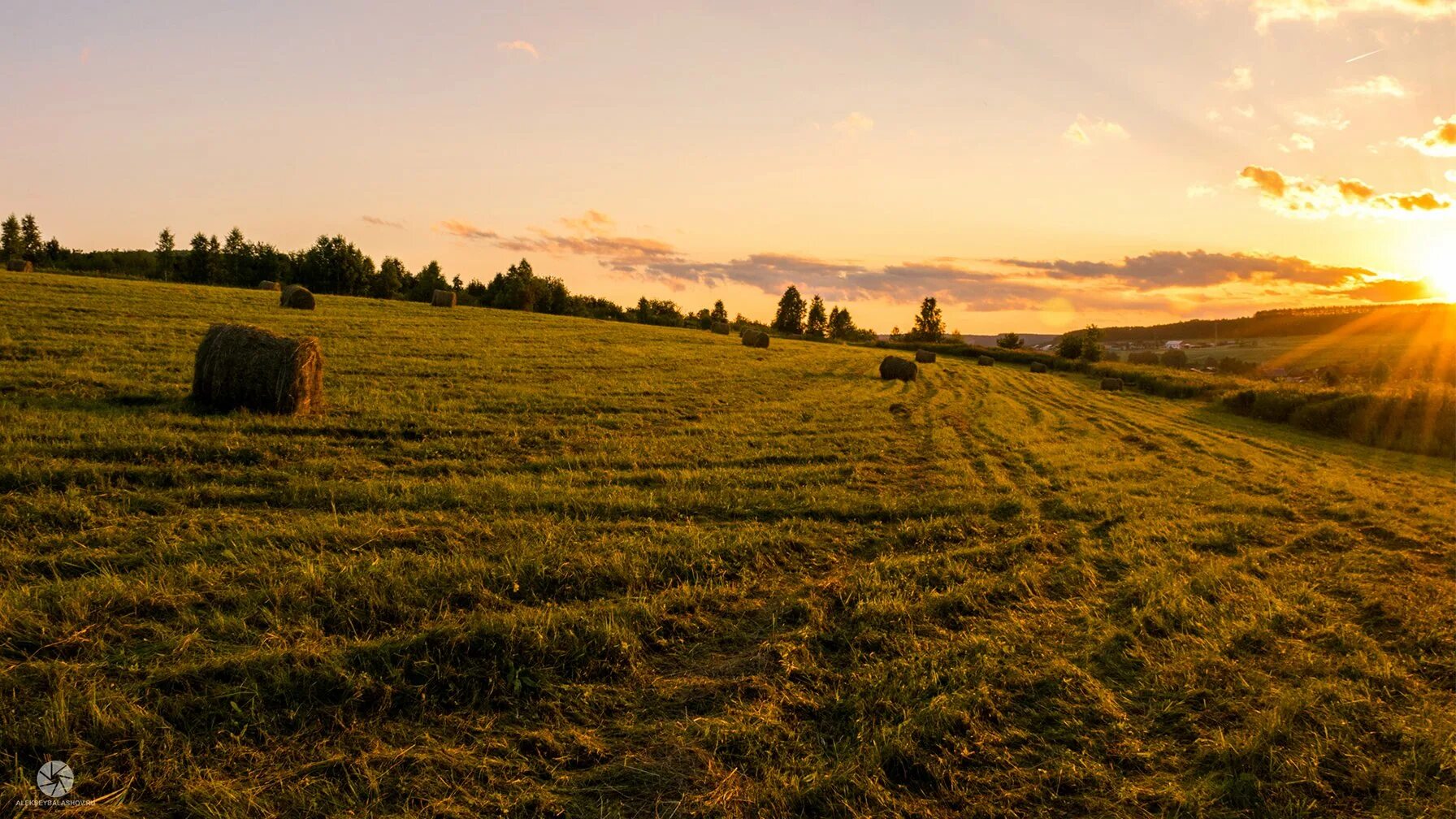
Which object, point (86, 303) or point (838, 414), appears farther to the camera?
point (86, 303)

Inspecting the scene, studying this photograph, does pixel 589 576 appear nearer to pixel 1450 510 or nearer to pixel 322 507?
pixel 322 507

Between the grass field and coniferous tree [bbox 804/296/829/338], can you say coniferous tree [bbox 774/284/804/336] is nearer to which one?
coniferous tree [bbox 804/296/829/338]

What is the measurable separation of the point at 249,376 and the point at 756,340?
37.7 metres

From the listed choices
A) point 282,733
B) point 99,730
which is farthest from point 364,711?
point 99,730

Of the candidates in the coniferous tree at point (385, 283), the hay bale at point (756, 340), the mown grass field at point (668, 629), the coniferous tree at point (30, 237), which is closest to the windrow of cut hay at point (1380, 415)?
the mown grass field at point (668, 629)

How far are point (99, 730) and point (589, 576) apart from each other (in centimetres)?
354

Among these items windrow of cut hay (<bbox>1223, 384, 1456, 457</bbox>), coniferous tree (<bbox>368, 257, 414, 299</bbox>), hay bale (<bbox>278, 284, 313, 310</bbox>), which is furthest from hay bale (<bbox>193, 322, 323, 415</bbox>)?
coniferous tree (<bbox>368, 257, 414, 299</bbox>)

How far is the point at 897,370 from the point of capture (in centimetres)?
3359

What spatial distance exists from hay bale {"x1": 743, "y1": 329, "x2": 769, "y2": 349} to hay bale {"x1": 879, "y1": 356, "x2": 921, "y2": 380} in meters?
14.7

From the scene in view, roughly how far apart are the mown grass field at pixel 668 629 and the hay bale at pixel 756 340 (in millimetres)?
34829

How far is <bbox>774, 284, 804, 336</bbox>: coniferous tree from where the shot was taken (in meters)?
144

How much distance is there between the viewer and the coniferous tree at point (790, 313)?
144250 mm

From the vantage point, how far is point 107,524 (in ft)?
22.7

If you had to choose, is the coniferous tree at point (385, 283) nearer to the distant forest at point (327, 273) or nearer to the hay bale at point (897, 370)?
the distant forest at point (327, 273)
